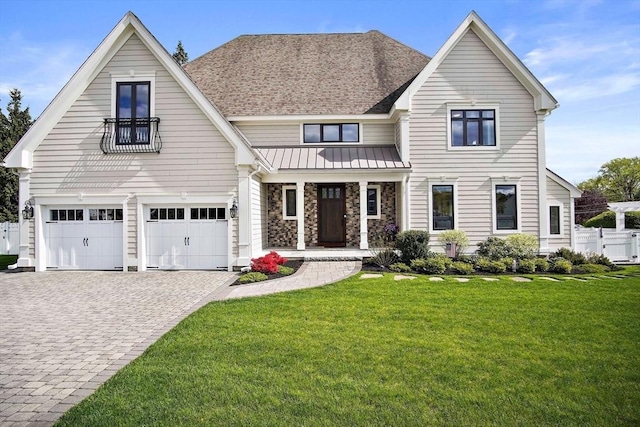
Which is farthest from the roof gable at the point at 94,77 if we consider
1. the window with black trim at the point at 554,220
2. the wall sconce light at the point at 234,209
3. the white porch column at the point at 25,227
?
the window with black trim at the point at 554,220

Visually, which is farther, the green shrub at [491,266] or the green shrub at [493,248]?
the green shrub at [493,248]

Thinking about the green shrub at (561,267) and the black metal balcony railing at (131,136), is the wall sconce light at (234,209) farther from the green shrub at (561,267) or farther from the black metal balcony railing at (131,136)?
the green shrub at (561,267)

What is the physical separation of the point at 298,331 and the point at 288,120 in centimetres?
1207

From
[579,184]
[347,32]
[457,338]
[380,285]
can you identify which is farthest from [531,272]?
[579,184]

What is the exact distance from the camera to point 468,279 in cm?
1138

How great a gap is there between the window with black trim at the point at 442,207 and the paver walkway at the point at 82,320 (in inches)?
161

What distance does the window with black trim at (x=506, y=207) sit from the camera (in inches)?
621

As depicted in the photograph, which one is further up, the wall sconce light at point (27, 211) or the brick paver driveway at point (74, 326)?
the wall sconce light at point (27, 211)

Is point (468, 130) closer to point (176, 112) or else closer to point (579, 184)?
point (176, 112)

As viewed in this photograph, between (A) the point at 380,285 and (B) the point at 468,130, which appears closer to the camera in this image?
(A) the point at 380,285

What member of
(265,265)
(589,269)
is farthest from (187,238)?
(589,269)

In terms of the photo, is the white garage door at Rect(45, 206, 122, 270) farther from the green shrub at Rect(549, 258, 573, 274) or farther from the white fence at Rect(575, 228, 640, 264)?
the white fence at Rect(575, 228, 640, 264)

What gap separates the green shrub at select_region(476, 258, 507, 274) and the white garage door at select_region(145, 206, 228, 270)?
27.3 ft

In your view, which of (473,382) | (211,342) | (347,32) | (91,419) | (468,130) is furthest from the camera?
(347,32)
